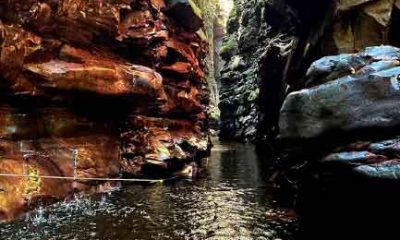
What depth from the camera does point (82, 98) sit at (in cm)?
2439

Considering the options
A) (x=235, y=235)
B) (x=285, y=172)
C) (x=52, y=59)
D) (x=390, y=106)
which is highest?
(x=52, y=59)

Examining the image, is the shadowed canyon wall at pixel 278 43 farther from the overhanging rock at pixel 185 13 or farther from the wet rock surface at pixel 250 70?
the overhanging rock at pixel 185 13

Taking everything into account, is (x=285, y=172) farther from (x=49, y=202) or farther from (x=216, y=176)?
(x=49, y=202)

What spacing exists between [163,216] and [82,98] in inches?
363

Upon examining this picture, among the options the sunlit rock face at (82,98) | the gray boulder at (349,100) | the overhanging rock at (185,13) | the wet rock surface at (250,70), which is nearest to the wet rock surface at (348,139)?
the gray boulder at (349,100)

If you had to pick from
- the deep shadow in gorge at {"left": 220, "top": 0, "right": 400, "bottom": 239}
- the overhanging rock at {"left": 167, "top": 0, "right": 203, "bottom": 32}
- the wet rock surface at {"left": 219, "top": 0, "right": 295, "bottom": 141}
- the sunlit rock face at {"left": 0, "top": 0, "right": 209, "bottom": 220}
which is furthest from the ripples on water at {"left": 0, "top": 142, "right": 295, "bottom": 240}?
the wet rock surface at {"left": 219, "top": 0, "right": 295, "bottom": 141}

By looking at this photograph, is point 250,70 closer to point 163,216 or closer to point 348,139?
point 163,216

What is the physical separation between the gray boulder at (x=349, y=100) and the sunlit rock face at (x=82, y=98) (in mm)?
12141

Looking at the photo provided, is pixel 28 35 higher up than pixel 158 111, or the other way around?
pixel 28 35

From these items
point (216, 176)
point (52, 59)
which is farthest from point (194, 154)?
point (52, 59)

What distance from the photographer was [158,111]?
31484 mm

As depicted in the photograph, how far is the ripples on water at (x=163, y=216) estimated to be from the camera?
16.4m

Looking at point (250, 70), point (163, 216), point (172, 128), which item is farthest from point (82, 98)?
point (250, 70)

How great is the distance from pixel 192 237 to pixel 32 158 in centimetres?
991
